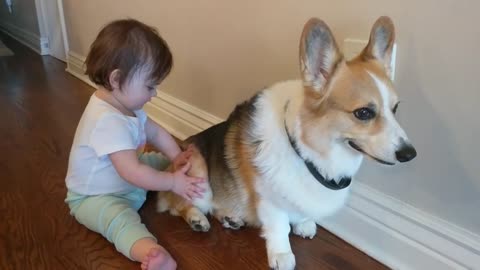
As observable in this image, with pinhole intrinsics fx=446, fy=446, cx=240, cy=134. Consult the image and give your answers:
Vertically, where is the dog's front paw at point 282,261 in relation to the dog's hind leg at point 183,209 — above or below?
above

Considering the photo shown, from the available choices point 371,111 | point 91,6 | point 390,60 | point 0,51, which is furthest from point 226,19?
point 0,51

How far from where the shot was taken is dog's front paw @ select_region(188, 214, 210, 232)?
4.13 feet

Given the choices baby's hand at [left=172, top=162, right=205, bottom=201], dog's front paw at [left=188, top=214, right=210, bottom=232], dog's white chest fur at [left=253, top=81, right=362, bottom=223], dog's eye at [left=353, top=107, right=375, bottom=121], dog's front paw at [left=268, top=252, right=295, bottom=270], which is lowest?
dog's front paw at [left=188, top=214, right=210, bottom=232]

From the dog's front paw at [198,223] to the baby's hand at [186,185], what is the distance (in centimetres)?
6

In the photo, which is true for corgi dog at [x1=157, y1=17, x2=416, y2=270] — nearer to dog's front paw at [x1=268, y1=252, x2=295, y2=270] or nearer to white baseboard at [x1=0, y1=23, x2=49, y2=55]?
dog's front paw at [x1=268, y1=252, x2=295, y2=270]

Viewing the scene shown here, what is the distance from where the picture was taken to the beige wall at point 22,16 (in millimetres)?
4434

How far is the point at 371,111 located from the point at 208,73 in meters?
0.99

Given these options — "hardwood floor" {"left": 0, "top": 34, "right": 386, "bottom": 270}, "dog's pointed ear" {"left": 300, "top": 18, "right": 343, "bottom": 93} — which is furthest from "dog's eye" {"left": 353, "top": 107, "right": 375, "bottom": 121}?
"hardwood floor" {"left": 0, "top": 34, "right": 386, "bottom": 270}

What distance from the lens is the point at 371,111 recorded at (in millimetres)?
882

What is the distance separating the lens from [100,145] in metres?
1.20

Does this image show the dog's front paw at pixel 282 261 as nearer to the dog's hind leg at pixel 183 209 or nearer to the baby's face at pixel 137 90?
the dog's hind leg at pixel 183 209

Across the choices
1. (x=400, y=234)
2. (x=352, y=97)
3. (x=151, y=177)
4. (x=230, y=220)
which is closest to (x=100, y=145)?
(x=151, y=177)

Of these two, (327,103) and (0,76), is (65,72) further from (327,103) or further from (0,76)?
(327,103)

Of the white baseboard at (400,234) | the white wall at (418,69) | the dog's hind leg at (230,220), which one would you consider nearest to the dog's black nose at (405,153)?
the white wall at (418,69)
